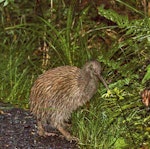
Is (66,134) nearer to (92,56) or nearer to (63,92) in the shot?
(63,92)

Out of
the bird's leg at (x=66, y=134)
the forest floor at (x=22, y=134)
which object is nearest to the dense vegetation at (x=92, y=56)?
the bird's leg at (x=66, y=134)

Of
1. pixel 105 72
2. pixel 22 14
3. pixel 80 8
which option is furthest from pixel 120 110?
pixel 22 14

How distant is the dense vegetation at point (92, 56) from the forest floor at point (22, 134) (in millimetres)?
232

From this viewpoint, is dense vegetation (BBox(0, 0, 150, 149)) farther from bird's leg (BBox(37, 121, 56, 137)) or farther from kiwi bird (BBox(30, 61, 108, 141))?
bird's leg (BBox(37, 121, 56, 137))

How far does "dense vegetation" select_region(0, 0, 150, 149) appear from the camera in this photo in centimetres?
679

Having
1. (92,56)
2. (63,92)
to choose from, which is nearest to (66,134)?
(63,92)

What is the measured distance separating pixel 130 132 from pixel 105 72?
101 centimetres

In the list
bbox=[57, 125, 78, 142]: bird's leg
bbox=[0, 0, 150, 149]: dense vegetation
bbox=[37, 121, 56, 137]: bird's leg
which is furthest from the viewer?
bbox=[37, 121, 56, 137]: bird's leg

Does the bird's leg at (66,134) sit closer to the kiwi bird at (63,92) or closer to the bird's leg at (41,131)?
the kiwi bird at (63,92)

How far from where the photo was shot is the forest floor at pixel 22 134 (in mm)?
6988

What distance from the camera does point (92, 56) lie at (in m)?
8.07

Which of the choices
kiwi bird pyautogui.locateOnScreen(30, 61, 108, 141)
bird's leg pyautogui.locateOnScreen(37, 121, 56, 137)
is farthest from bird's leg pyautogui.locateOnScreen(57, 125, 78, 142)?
bird's leg pyautogui.locateOnScreen(37, 121, 56, 137)

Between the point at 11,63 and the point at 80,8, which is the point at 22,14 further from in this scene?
the point at 11,63

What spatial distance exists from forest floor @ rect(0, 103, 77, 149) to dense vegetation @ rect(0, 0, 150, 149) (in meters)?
0.23
